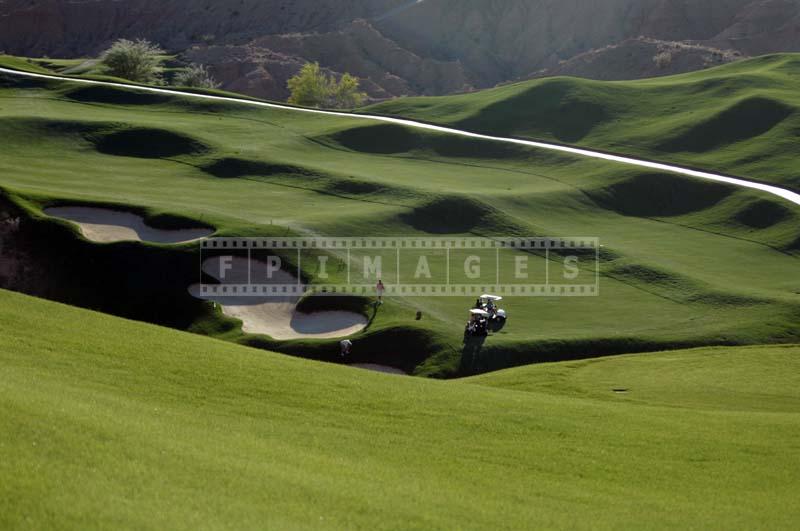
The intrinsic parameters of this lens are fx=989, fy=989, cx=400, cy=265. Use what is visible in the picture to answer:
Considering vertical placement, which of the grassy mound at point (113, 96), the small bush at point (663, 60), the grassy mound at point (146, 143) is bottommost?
the grassy mound at point (146, 143)

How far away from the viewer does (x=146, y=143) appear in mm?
80438

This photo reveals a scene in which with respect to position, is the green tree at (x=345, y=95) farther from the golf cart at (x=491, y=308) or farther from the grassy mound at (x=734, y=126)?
the golf cart at (x=491, y=308)

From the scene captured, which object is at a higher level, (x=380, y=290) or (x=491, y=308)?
(x=380, y=290)

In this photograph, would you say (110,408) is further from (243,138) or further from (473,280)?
(243,138)

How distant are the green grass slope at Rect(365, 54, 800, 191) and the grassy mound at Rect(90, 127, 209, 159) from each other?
29.7 m

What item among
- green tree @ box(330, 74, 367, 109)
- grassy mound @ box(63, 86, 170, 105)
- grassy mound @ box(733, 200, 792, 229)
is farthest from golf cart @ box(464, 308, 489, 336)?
green tree @ box(330, 74, 367, 109)

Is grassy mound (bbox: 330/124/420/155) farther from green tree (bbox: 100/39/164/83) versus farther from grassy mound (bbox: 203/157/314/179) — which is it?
green tree (bbox: 100/39/164/83)

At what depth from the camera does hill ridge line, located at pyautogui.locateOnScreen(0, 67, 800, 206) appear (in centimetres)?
7809

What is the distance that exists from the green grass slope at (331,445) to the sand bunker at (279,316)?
13.9m

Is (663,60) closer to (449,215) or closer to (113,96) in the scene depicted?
(113,96)

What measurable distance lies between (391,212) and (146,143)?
26112 millimetres

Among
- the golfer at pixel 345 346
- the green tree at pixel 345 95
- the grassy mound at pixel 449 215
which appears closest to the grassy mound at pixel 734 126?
the grassy mound at pixel 449 215

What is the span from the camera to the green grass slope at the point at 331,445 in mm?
16234

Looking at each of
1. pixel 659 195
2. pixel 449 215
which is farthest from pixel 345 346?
pixel 659 195
